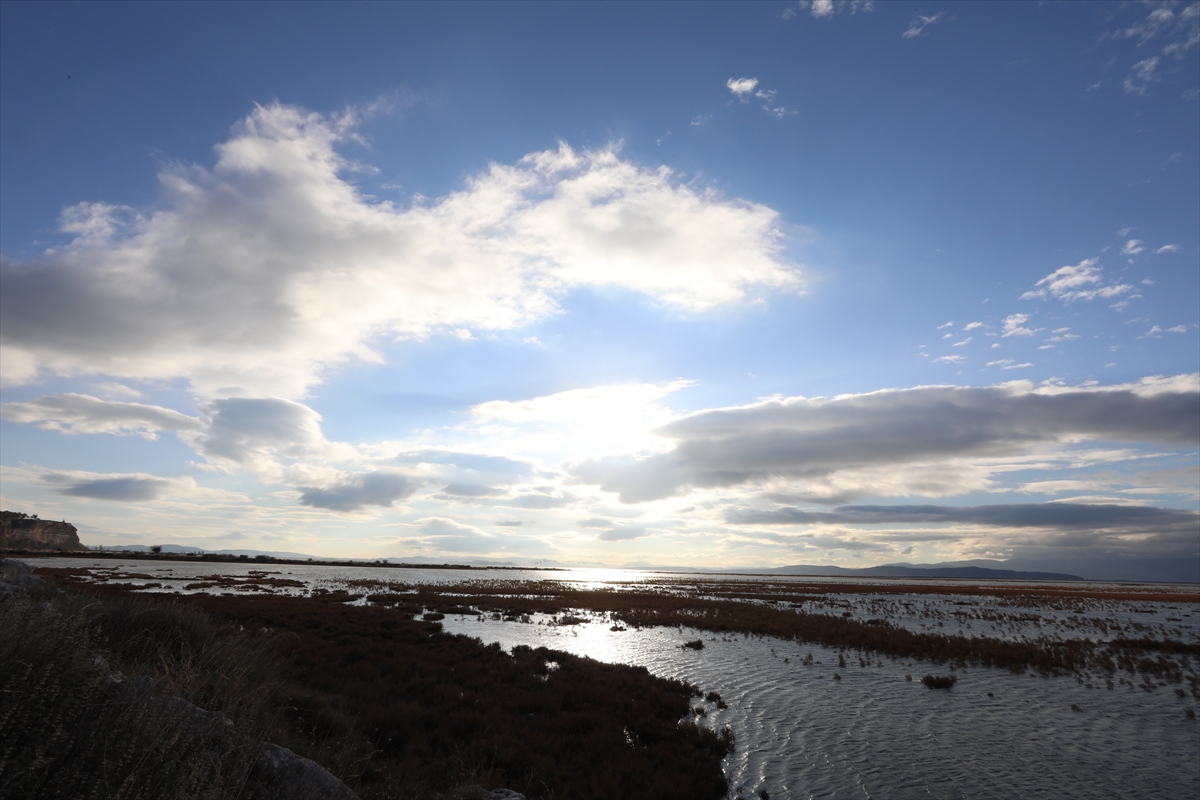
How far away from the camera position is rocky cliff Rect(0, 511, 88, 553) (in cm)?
14175

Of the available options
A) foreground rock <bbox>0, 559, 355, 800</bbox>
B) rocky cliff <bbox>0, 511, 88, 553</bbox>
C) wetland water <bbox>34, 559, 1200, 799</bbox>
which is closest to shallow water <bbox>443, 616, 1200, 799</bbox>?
wetland water <bbox>34, 559, 1200, 799</bbox>

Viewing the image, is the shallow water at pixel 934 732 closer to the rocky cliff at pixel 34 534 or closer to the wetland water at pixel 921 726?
the wetland water at pixel 921 726

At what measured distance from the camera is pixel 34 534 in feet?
487

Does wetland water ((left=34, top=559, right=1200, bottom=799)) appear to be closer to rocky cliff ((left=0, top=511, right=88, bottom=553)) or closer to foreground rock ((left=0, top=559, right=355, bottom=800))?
foreground rock ((left=0, top=559, right=355, bottom=800))

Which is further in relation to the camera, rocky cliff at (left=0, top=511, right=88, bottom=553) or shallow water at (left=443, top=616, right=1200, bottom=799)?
rocky cliff at (left=0, top=511, right=88, bottom=553)

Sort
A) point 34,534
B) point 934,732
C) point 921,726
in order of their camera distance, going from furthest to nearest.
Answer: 1. point 34,534
2. point 921,726
3. point 934,732

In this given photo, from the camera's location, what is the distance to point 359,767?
888cm

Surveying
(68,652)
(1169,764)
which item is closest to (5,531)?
(68,652)

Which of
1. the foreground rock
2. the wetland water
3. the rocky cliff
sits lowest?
the rocky cliff

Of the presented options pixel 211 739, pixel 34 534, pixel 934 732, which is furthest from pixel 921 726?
pixel 34 534

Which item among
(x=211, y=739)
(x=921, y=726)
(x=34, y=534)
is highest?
(x=211, y=739)

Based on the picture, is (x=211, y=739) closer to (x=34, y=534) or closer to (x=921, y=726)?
(x=921, y=726)

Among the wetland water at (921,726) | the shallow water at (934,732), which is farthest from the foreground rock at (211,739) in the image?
the wetland water at (921,726)

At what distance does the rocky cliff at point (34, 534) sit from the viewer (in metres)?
142
